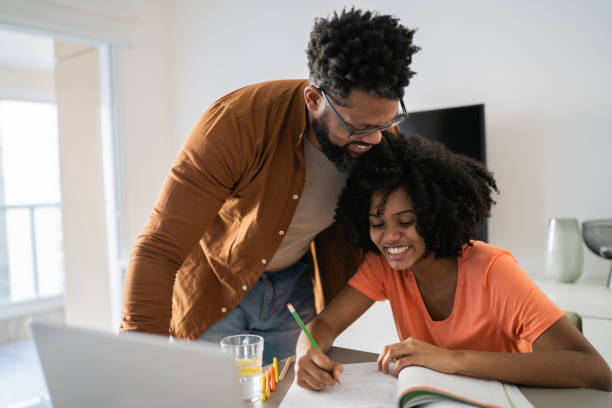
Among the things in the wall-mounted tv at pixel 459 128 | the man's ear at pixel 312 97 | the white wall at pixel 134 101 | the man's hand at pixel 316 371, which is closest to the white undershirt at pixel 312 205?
the man's ear at pixel 312 97

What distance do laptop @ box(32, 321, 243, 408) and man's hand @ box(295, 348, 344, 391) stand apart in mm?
384

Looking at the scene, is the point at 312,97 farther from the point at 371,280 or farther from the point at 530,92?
the point at 530,92

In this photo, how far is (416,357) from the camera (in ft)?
2.94

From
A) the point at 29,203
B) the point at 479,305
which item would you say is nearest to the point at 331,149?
the point at 479,305

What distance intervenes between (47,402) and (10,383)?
1.14ft

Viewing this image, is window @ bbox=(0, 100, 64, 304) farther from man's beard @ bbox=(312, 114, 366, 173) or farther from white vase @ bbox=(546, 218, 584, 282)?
white vase @ bbox=(546, 218, 584, 282)

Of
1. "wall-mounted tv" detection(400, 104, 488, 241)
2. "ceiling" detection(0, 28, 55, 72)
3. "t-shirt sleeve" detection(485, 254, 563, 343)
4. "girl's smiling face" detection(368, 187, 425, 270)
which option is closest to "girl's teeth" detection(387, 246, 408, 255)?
"girl's smiling face" detection(368, 187, 425, 270)

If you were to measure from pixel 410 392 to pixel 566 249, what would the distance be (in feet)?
5.05

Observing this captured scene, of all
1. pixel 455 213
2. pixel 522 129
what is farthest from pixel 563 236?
pixel 455 213

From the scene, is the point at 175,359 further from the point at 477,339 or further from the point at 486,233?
the point at 486,233

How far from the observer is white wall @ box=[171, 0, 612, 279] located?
2.05 m

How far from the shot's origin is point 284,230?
3.97 ft

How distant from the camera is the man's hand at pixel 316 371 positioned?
876 millimetres

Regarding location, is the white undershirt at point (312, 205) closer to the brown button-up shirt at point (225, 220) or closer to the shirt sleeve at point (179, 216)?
the brown button-up shirt at point (225, 220)
